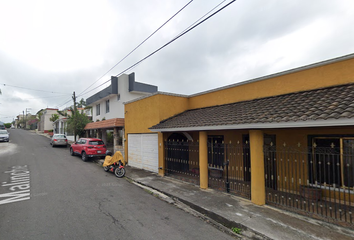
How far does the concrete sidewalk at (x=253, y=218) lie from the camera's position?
12.7ft

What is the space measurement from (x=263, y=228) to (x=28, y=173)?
10.9m

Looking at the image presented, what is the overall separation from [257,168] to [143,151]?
7.16 metres

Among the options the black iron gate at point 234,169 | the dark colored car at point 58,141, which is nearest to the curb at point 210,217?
the black iron gate at point 234,169

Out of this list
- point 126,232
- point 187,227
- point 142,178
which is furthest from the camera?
point 142,178

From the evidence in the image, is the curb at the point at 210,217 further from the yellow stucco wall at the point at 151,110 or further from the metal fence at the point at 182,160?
the yellow stucco wall at the point at 151,110

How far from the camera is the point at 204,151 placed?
727 cm

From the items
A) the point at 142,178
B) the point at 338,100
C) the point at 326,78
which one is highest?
the point at 326,78

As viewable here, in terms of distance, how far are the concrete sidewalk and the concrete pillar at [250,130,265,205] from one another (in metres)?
0.28

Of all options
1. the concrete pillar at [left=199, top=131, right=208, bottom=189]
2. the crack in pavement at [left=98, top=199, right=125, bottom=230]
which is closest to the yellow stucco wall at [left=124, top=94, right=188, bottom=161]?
the concrete pillar at [left=199, top=131, right=208, bottom=189]

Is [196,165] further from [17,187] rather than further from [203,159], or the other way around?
[17,187]

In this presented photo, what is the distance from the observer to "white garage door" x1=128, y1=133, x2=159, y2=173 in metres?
10.2

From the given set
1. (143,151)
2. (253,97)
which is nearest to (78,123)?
(143,151)

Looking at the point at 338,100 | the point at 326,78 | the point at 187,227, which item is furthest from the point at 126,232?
the point at 326,78

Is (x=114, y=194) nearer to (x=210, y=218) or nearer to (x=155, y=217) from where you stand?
(x=155, y=217)
